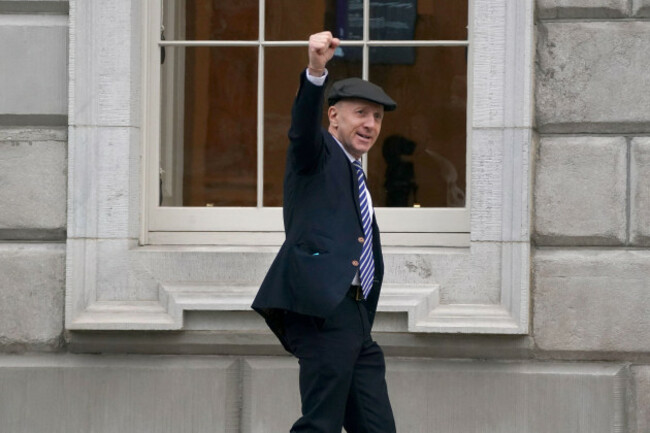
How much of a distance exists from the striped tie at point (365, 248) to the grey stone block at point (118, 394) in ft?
5.97

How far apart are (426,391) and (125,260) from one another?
5.49 ft

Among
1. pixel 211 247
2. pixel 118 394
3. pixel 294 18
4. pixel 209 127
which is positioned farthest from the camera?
pixel 209 127

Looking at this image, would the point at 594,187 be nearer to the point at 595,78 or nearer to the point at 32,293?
the point at 595,78

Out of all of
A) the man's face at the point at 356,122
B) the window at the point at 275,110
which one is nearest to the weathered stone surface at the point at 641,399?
the window at the point at 275,110

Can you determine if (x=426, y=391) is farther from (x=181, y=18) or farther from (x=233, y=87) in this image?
(x=181, y=18)

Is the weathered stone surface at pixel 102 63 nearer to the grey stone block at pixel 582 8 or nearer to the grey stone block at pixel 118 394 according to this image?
the grey stone block at pixel 118 394

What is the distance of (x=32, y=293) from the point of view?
273 inches

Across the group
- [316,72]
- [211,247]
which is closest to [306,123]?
[316,72]

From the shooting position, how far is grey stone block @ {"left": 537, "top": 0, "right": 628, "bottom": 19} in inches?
263

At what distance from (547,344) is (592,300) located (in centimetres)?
31

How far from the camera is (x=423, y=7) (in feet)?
23.3

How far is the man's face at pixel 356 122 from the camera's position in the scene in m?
5.23

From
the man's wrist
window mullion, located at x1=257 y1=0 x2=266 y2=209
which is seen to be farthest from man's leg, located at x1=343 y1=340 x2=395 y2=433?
window mullion, located at x1=257 y1=0 x2=266 y2=209

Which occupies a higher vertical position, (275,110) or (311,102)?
(275,110)
